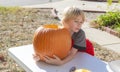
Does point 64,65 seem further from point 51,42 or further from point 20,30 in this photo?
point 20,30

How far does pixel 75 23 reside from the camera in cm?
295

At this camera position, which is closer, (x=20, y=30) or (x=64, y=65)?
(x=64, y=65)

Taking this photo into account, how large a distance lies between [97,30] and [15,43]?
2.16m

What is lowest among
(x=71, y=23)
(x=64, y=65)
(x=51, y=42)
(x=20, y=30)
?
(x=20, y=30)

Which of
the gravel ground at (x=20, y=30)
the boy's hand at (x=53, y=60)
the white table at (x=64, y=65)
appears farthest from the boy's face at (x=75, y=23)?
the gravel ground at (x=20, y=30)

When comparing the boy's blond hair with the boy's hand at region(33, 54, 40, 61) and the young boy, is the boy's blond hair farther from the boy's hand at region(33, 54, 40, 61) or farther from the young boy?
the boy's hand at region(33, 54, 40, 61)

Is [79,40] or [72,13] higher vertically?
[72,13]

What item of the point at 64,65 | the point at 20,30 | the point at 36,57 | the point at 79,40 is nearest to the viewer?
the point at 64,65

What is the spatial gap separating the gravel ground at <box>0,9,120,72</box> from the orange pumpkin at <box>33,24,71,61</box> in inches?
78.3

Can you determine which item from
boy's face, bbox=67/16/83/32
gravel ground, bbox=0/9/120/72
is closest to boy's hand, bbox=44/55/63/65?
boy's face, bbox=67/16/83/32

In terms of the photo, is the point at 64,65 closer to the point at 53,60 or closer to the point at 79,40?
the point at 53,60

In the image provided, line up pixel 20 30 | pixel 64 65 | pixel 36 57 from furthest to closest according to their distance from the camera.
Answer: pixel 20 30, pixel 36 57, pixel 64 65

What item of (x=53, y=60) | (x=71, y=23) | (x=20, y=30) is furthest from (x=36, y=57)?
(x=20, y=30)

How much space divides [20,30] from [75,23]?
430 centimetres
